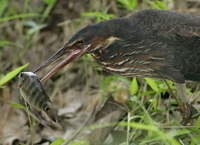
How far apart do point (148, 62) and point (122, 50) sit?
0.22m

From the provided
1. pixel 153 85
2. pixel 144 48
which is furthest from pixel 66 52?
pixel 153 85

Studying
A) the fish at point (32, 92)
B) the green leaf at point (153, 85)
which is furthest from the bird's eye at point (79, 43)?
the green leaf at point (153, 85)

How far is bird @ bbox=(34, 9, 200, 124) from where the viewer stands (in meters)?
3.21

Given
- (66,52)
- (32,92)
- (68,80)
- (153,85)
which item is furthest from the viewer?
(68,80)

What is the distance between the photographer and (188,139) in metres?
3.38

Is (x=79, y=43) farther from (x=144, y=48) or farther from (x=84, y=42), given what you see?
(x=144, y=48)

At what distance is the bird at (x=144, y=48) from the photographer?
3213 millimetres

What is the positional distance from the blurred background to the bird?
320 mm

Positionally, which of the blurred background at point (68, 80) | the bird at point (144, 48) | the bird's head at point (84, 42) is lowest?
the blurred background at point (68, 80)

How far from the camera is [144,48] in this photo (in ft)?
10.6

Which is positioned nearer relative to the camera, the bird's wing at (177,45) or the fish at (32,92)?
the fish at (32,92)

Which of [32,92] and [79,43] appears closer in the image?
[32,92]

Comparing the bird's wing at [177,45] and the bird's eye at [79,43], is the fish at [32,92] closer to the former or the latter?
the bird's eye at [79,43]

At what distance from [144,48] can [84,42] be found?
467 mm
